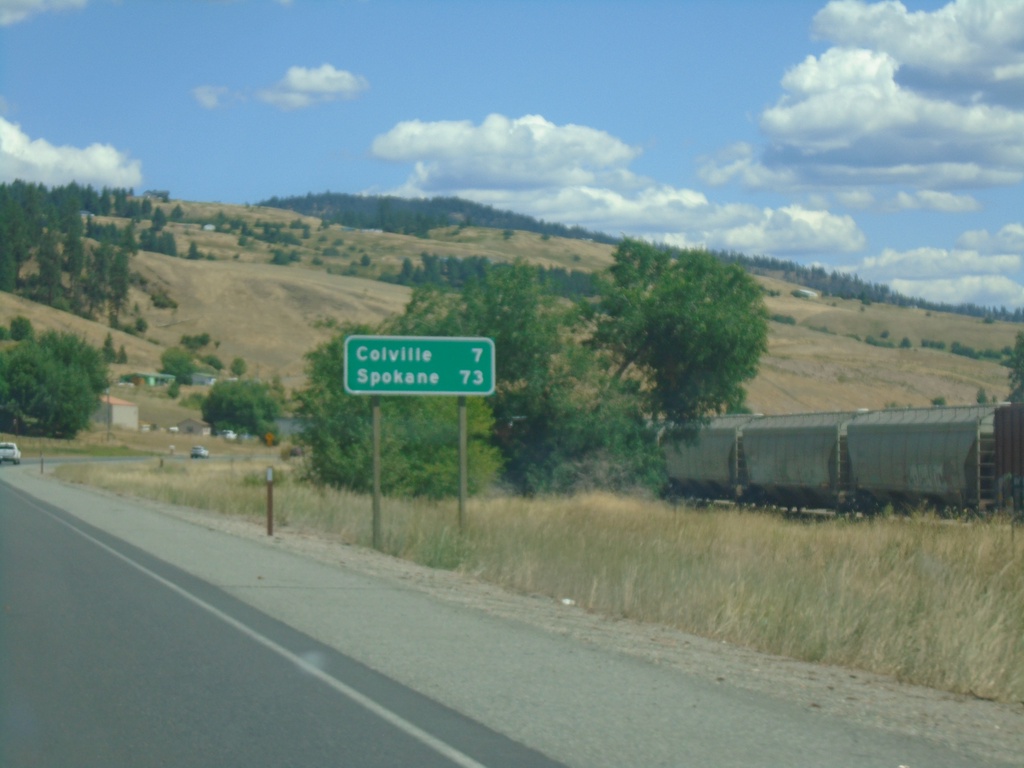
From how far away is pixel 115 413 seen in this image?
117m

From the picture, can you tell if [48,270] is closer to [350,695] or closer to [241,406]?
[241,406]

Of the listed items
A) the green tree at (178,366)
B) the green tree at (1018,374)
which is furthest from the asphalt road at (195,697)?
the green tree at (178,366)

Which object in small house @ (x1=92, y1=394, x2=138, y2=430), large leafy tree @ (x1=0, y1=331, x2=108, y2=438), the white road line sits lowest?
small house @ (x1=92, y1=394, x2=138, y2=430)

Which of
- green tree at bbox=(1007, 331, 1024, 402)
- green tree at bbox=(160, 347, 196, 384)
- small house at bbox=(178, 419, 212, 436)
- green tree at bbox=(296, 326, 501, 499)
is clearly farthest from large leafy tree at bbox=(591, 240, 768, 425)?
green tree at bbox=(160, 347, 196, 384)

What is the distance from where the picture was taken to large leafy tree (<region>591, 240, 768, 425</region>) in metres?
40.2

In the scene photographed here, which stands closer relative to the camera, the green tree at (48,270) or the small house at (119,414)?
the small house at (119,414)

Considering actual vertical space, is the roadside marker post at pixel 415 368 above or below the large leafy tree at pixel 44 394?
above

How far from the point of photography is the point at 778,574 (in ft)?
48.2

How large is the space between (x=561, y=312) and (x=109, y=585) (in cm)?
2600

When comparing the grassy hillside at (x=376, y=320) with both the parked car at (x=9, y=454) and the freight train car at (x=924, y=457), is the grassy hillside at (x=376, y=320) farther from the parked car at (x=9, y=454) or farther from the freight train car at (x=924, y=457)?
the freight train car at (x=924, y=457)

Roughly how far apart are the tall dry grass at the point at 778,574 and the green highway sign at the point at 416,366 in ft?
8.31

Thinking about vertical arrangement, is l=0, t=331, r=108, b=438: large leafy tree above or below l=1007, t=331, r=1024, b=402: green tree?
below

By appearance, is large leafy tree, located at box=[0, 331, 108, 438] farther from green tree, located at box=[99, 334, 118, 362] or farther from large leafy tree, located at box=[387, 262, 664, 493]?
large leafy tree, located at box=[387, 262, 664, 493]

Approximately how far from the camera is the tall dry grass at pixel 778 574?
10.4 meters
